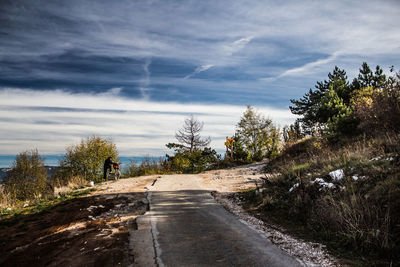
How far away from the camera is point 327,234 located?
16.0 ft

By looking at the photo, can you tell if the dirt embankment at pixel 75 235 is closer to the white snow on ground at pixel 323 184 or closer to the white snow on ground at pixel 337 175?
the white snow on ground at pixel 323 184

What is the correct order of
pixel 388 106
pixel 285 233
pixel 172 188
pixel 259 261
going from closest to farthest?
1. pixel 259 261
2. pixel 285 233
3. pixel 388 106
4. pixel 172 188

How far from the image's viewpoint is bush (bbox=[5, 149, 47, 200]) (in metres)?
30.8

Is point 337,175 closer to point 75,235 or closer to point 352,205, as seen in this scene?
point 352,205

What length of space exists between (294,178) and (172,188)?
19.5 feet

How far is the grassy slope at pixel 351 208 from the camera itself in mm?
4055

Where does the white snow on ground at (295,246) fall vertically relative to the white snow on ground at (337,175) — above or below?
below

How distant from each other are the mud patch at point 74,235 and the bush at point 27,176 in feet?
93.9

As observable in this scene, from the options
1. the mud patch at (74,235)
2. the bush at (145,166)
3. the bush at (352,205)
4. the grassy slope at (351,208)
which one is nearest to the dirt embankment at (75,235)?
the mud patch at (74,235)

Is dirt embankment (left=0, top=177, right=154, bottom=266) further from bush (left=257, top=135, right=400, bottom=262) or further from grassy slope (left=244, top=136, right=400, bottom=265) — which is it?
bush (left=257, top=135, right=400, bottom=262)

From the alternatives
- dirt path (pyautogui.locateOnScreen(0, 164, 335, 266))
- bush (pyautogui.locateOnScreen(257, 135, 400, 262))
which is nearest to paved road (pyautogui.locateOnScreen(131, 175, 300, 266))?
dirt path (pyautogui.locateOnScreen(0, 164, 335, 266))

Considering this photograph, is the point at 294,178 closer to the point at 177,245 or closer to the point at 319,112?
the point at 177,245

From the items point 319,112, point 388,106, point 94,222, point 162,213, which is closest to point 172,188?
point 162,213

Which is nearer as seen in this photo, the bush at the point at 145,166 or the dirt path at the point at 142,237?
the dirt path at the point at 142,237
